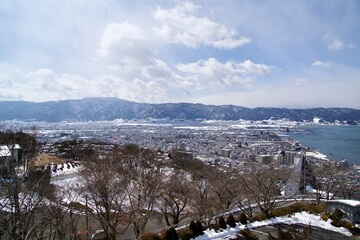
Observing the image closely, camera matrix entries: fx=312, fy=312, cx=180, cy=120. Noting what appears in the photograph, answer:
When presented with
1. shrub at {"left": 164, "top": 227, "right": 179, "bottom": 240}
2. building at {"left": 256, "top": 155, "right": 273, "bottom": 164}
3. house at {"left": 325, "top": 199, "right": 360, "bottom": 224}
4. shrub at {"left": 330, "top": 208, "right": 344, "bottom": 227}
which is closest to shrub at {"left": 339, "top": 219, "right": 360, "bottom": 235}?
shrub at {"left": 330, "top": 208, "right": 344, "bottom": 227}

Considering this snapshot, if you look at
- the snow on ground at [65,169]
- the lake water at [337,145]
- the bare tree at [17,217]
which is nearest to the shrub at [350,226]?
the bare tree at [17,217]

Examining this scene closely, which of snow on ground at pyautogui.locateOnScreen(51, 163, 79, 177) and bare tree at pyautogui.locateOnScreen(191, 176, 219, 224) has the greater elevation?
bare tree at pyautogui.locateOnScreen(191, 176, 219, 224)

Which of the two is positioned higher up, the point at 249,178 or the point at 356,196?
the point at 249,178

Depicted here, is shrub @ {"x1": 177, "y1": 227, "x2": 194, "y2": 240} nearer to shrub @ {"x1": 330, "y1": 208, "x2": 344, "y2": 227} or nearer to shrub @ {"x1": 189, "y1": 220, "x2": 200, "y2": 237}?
shrub @ {"x1": 189, "y1": 220, "x2": 200, "y2": 237}

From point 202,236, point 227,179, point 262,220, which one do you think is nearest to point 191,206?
point 227,179

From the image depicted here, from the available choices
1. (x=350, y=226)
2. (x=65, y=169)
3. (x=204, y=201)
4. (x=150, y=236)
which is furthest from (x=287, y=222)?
(x=65, y=169)

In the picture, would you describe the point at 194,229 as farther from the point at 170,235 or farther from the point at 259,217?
the point at 259,217

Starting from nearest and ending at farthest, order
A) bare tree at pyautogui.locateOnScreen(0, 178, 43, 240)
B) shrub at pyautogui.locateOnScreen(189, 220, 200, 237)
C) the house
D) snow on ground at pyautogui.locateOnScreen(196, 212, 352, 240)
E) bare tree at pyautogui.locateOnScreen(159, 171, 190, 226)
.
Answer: bare tree at pyautogui.locateOnScreen(0, 178, 43, 240) < shrub at pyautogui.locateOnScreen(189, 220, 200, 237) < snow on ground at pyautogui.locateOnScreen(196, 212, 352, 240) < the house < bare tree at pyautogui.locateOnScreen(159, 171, 190, 226)

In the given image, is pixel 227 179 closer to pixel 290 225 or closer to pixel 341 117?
pixel 290 225
